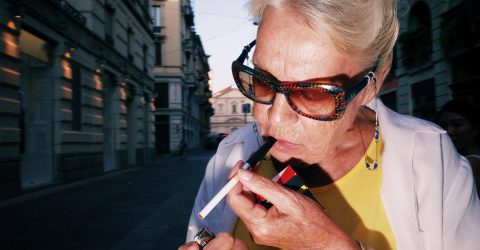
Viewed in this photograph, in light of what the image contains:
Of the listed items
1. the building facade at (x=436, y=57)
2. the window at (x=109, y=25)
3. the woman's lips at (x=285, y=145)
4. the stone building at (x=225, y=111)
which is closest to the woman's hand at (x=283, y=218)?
the woman's lips at (x=285, y=145)

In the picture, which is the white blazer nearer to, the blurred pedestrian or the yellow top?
the yellow top

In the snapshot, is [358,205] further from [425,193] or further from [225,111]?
[225,111]

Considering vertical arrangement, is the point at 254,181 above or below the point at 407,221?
above

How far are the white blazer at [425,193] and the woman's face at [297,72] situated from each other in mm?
193

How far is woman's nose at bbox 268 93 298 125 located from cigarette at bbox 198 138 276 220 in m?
0.06

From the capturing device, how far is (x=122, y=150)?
50.9 ft

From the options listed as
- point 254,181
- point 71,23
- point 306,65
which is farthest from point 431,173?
point 71,23

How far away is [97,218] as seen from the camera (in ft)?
19.0

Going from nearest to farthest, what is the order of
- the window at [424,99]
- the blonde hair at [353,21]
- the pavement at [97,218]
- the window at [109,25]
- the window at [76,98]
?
the blonde hair at [353,21] < the pavement at [97,218] < the window at [76,98] < the window at [424,99] < the window at [109,25]

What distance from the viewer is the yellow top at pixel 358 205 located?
46.4 inches

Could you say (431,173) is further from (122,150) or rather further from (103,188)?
(122,150)

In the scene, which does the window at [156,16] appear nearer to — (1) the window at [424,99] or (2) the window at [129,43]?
(2) the window at [129,43]

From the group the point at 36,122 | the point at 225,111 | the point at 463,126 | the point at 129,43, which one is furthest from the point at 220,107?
the point at 463,126

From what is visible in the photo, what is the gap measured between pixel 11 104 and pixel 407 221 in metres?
8.47
